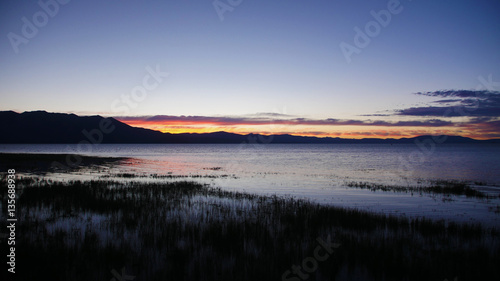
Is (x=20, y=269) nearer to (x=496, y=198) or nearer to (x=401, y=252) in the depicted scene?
(x=401, y=252)

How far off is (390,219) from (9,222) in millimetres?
19597

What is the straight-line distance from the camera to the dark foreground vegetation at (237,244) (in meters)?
9.47

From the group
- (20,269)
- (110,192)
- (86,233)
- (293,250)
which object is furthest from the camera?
(110,192)

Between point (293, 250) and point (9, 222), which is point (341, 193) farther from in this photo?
point (9, 222)

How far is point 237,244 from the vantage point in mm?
12031

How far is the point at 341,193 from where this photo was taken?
1134 inches

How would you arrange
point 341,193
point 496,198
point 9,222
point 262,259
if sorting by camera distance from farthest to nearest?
point 341,193 → point 496,198 → point 9,222 → point 262,259

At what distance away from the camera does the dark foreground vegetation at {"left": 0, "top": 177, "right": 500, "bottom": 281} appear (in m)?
9.47

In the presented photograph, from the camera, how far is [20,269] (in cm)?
878

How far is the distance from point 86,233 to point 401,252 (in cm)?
1283

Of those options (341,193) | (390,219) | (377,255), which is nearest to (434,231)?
(390,219)

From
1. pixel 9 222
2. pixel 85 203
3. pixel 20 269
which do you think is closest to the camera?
pixel 20 269

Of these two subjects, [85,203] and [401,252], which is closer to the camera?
[401,252]

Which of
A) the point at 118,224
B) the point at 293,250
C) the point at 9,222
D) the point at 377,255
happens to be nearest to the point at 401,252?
the point at 377,255
